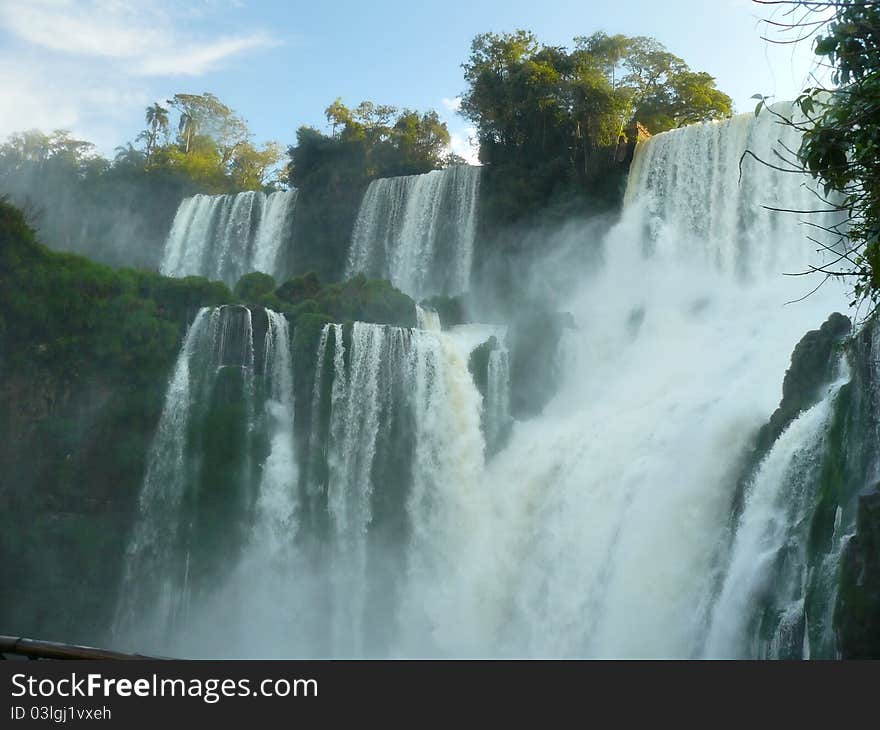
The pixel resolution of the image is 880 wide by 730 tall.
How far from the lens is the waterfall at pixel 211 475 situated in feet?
Result: 59.9

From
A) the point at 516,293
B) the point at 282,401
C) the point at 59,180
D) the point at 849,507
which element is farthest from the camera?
the point at 59,180

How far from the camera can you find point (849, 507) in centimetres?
1015

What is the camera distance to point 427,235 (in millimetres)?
26797

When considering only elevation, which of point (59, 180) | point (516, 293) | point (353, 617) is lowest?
point (353, 617)

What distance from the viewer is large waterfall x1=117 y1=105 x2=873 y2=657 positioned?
1381cm

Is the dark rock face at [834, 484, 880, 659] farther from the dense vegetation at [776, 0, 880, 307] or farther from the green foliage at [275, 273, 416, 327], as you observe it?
the green foliage at [275, 273, 416, 327]

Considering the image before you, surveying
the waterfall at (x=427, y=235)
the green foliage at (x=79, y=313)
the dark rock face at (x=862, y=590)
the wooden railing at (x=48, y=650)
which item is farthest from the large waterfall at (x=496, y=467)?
the wooden railing at (x=48, y=650)

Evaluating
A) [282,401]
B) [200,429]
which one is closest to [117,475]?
[200,429]

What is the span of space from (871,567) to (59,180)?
3666 centimetres

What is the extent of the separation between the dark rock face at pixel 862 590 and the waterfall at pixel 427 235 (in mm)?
17917

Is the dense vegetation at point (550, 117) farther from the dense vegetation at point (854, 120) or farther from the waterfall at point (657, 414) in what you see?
the dense vegetation at point (854, 120)

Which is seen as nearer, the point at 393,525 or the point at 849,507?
the point at 849,507

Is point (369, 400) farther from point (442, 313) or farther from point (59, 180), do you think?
point (59, 180)

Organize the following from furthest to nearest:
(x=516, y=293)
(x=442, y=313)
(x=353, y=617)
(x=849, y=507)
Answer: (x=516, y=293), (x=442, y=313), (x=353, y=617), (x=849, y=507)
